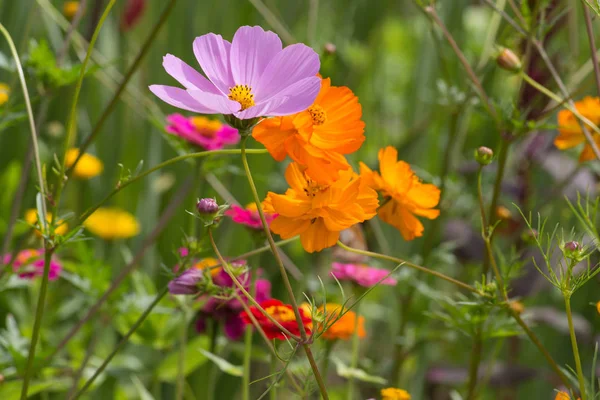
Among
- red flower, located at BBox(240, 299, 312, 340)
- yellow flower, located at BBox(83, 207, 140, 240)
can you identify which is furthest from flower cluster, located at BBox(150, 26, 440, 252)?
yellow flower, located at BBox(83, 207, 140, 240)

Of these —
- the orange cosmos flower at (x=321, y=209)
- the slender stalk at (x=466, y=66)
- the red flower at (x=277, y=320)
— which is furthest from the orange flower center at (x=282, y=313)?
the slender stalk at (x=466, y=66)

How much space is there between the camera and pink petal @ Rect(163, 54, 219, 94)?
1.30ft

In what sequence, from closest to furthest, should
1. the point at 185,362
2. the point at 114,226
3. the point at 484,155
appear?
the point at 484,155 < the point at 185,362 < the point at 114,226

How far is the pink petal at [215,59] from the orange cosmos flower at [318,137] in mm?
32

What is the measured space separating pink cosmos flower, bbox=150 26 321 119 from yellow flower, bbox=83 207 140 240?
79 centimetres

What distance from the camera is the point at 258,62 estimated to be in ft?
1.42

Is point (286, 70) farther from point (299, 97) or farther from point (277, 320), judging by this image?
point (277, 320)

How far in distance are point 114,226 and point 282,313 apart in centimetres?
70

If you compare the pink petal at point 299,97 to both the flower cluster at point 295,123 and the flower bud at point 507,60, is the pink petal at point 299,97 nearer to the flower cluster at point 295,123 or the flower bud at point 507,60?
the flower cluster at point 295,123

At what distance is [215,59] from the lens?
0.43 metres

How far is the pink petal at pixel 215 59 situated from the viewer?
1.37ft

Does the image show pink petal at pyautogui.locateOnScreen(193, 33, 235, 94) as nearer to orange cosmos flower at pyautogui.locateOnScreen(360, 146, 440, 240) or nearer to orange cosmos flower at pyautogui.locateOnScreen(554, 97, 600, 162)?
orange cosmos flower at pyautogui.locateOnScreen(360, 146, 440, 240)

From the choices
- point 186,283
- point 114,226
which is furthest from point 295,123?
point 114,226

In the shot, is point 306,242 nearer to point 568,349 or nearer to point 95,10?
point 95,10
